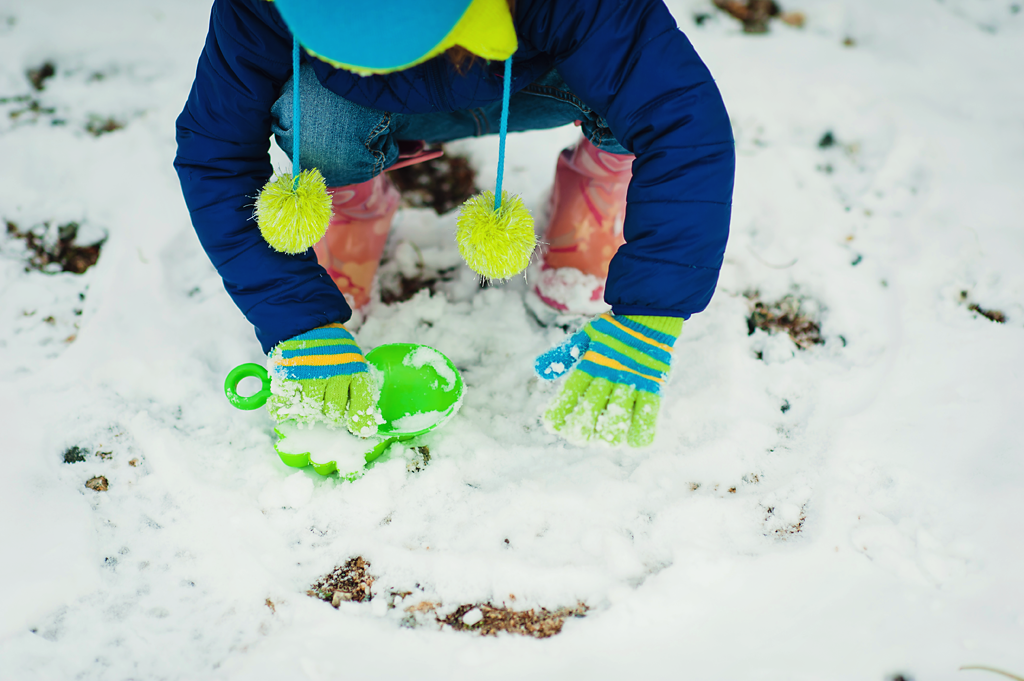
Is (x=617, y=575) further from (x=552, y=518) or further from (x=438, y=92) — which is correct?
(x=438, y=92)

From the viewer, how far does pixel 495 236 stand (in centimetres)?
74

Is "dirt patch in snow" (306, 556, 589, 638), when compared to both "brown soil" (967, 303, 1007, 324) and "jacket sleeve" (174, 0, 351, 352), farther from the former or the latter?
"brown soil" (967, 303, 1007, 324)

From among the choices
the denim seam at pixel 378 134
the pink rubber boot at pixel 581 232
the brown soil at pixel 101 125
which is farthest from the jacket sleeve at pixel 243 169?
the brown soil at pixel 101 125

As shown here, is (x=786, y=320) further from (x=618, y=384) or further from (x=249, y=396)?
(x=249, y=396)

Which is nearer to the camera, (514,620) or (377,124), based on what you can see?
(514,620)

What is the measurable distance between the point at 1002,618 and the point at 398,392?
2.38 feet

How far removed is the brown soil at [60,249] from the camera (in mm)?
1062

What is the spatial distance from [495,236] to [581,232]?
1.17 ft

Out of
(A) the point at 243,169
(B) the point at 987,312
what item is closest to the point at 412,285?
(A) the point at 243,169

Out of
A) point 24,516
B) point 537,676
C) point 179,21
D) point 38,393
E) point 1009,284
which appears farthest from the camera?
point 179,21

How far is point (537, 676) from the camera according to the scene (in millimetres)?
635

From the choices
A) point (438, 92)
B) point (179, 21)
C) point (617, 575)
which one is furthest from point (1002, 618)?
point (179, 21)

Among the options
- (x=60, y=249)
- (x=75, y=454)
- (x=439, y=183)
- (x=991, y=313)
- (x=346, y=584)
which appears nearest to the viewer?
(x=346, y=584)

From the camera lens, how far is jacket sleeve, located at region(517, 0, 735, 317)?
2.24ft
